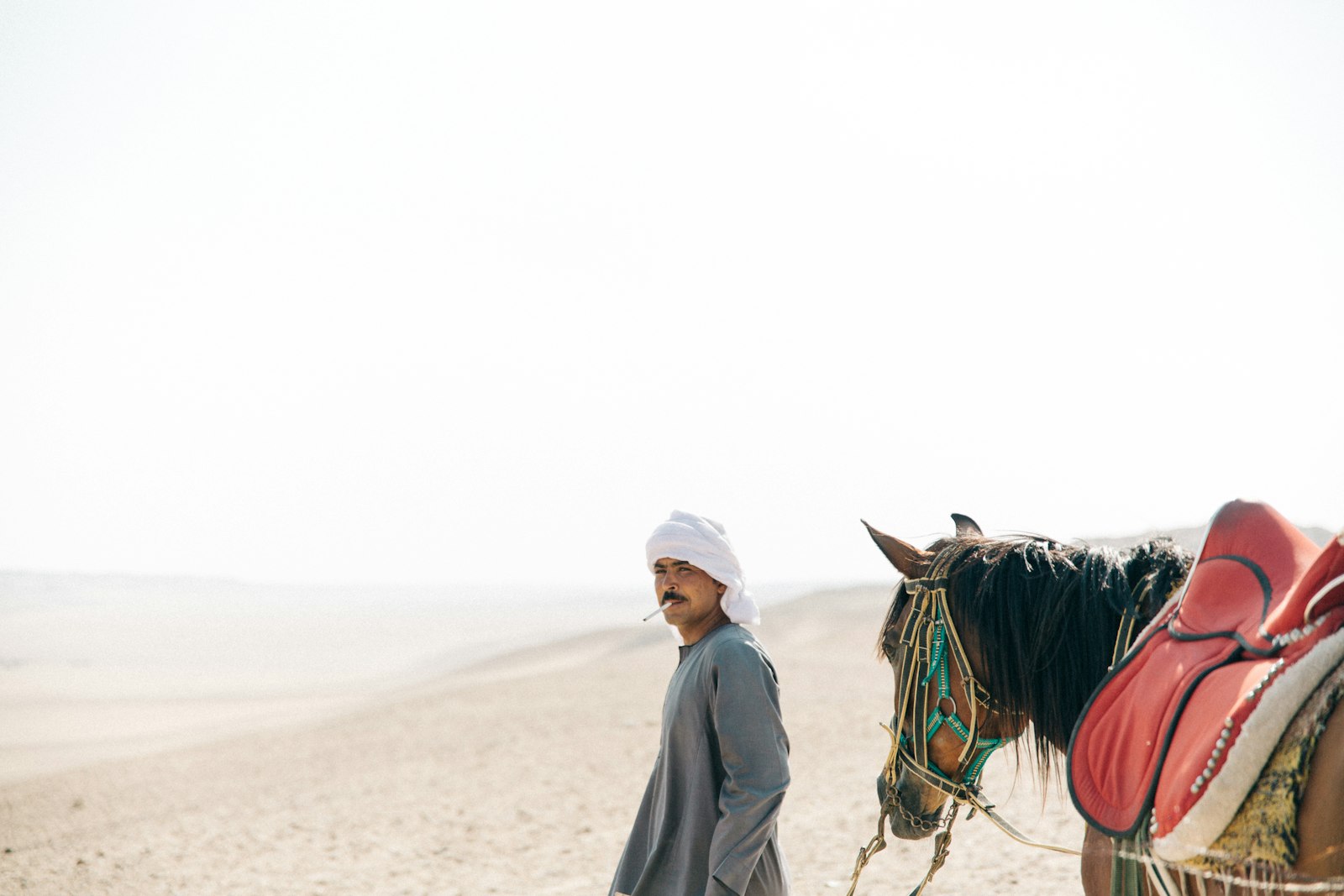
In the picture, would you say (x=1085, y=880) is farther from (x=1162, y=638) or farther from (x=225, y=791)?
(x=225, y=791)

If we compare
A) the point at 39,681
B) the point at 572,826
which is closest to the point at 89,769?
the point at 572,826

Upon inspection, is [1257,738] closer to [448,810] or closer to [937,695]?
[937,695]

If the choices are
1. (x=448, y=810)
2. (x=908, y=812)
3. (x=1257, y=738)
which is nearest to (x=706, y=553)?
(x=908, y=812)

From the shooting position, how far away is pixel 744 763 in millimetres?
2898

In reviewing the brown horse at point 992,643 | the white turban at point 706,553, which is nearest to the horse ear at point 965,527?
the brown horse at point 992,643

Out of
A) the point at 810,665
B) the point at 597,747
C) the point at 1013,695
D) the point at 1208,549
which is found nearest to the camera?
the point at 1208,549

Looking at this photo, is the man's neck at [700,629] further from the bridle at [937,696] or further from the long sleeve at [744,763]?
the bridle at [937,696]

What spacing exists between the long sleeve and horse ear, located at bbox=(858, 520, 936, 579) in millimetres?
488

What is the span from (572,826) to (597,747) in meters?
4.16

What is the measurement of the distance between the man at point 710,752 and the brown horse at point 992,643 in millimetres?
405

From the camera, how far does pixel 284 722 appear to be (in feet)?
70.4

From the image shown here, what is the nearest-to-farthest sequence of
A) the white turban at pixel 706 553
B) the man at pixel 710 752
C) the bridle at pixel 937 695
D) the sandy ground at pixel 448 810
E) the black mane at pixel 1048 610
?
1. the black mane at pixel 1048 610
2. the man at pixel 710 752
3. the bridle at pixel 937 695
4. the white turban at pixel 706 553
5. the sandy ground at pixel 448 810

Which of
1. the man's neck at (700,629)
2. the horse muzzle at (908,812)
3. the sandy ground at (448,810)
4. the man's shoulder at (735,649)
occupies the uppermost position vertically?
the man's neck at (700,629)

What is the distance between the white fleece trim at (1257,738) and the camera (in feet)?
6.39
